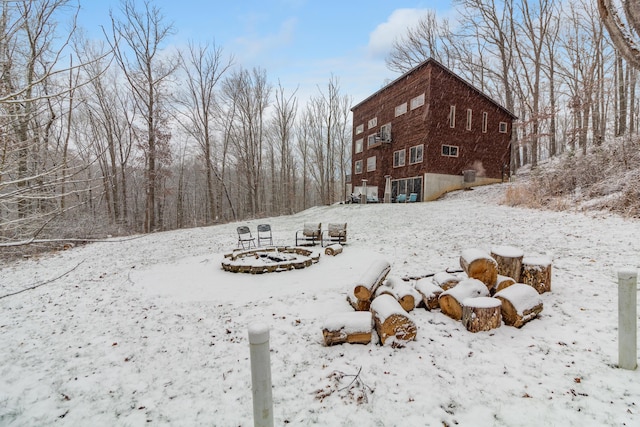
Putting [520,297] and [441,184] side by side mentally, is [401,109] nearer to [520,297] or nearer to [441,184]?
[441,184]

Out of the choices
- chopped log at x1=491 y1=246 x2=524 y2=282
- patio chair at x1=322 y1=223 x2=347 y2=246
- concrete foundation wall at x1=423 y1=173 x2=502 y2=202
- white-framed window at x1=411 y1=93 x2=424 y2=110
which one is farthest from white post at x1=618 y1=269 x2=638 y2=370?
white-framed window at x1=411 y1=93 x2=424 y2=110

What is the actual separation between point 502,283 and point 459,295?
0.86 metres

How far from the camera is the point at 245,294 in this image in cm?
545

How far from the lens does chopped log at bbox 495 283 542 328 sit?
3.68 m

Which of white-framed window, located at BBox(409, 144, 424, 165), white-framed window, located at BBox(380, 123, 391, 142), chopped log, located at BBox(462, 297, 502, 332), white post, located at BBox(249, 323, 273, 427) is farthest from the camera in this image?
white-framed window, located at BBox(380, 123, 391, 142)

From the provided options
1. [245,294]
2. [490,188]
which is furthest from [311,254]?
[490,188]

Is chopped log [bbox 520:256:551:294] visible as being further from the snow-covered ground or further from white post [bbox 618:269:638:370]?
white post [bbox 618:269:638:370]

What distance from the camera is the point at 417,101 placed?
66.3 ft

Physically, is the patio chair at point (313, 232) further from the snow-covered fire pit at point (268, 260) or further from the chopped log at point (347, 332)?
the chopped log at point (347, 332)

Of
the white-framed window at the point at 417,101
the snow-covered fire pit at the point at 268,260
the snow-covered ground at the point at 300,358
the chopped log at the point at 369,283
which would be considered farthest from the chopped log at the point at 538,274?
the white-framed window at the point at 417,101

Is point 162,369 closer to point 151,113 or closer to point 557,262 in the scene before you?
point 557,262

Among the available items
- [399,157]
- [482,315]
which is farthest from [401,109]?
[482,315]

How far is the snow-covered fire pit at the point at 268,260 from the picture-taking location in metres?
6.68

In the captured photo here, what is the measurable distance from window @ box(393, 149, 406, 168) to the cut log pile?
17965 mm
